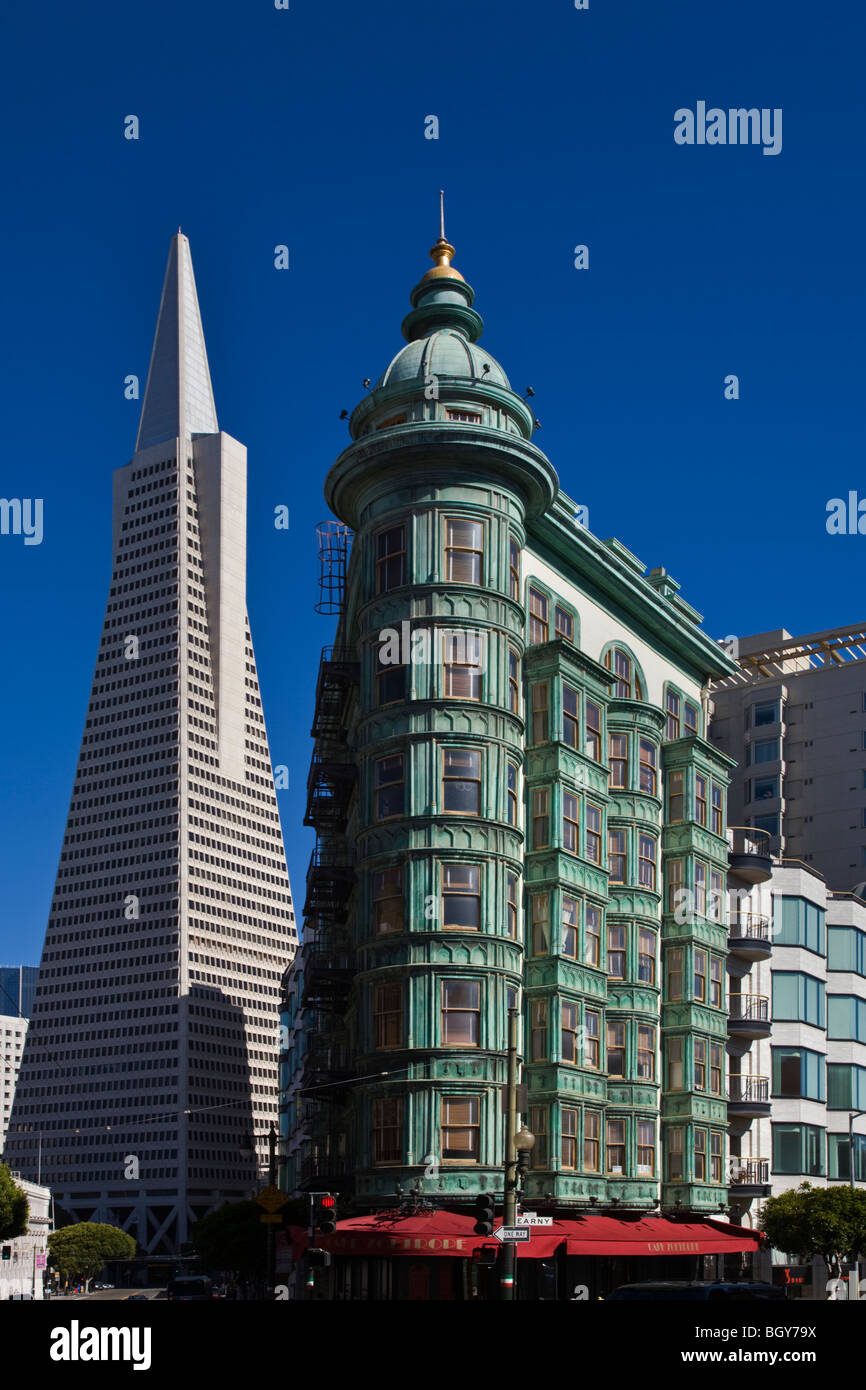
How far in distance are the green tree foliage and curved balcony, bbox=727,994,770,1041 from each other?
167ft

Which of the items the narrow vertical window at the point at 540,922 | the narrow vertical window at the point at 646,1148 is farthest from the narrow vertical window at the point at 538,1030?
the narrow vertical window at the point at 646,1148

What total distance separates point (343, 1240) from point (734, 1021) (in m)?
30.8

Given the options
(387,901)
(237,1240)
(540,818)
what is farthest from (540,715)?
(237,1240)

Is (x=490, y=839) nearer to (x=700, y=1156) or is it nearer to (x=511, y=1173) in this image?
(x=511, y=1173)

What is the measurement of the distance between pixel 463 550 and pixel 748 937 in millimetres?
28847

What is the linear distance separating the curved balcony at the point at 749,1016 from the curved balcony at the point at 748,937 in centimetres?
178

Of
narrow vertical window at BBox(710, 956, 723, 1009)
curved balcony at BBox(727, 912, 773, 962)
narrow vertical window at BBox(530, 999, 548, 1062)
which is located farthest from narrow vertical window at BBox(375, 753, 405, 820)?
curved balcony at BBox(727, 912, 773, 962)

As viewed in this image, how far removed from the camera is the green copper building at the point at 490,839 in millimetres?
43938

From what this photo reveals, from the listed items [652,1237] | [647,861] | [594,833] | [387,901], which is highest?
[594,833]

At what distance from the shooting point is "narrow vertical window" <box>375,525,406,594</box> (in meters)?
47.2

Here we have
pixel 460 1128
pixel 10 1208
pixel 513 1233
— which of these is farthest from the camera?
pixel 10 1208

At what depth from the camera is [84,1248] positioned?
16938 cm

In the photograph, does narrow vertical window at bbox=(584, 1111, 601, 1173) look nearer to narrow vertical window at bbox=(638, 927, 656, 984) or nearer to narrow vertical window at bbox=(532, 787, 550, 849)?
narrow vertical window at bbox=(638, 927, 656, 984)
